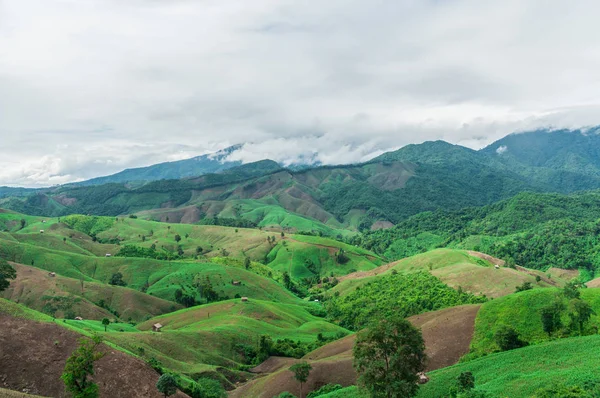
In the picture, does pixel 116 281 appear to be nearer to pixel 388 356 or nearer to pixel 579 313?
pixel 388 356

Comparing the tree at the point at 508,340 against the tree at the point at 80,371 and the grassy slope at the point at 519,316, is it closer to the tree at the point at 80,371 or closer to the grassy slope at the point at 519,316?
the grassy slope at the point at 519,316

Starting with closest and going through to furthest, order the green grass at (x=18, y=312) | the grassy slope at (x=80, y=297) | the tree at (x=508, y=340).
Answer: the tree at (x=508, y=340)
the green grass at (x=18, y=312)
the grassy slope at (x=80, y=297)

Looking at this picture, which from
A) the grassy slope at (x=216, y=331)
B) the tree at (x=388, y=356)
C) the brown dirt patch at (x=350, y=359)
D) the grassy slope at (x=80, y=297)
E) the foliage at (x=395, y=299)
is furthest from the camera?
the foliage at (x=395, y=299)

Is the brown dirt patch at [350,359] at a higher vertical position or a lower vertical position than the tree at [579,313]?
lower

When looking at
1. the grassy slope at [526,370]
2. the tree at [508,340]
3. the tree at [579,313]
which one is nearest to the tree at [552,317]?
the tree at [579,313]

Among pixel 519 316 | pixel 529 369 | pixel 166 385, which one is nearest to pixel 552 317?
pixel 519 316

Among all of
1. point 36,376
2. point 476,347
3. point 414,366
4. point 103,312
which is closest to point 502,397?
point 414,366

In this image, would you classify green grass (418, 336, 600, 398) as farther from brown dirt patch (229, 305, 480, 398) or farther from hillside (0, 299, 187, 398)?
hillside (0, 299, 187, 398)
